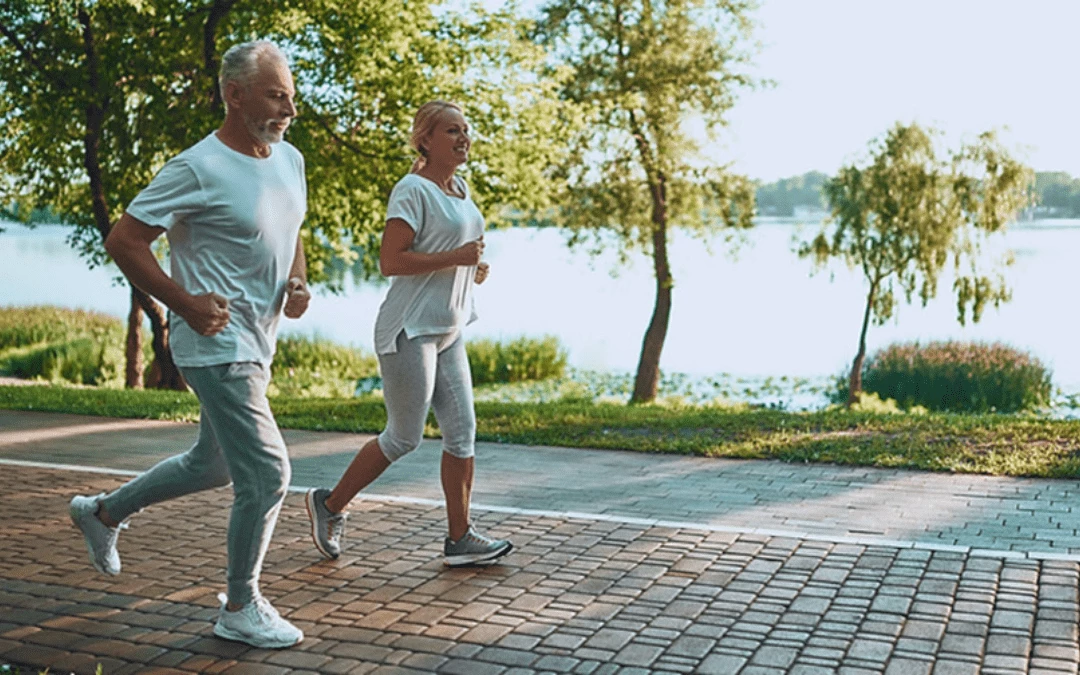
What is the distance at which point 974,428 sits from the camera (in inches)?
393

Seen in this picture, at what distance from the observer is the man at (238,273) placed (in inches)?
181

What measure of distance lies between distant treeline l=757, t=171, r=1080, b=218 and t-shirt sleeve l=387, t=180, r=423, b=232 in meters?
22.2

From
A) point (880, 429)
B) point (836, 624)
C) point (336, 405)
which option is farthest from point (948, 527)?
point (336, 405)

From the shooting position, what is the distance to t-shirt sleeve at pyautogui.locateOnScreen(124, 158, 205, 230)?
4551mm

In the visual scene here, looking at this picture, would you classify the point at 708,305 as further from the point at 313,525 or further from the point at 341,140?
the point at 313,525

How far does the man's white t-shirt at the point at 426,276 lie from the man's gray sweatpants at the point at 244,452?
1068mm

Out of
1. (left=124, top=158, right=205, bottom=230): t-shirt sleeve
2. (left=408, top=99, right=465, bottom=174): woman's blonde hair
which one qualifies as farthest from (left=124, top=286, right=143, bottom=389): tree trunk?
(left=124, top=158, right=205, bottom=230): t-shirt sleeve

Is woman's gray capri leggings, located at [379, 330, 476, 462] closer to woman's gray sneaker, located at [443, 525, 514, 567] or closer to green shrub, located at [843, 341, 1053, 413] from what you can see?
woman's gray sneaker, located at [443, 525, 514, 567]

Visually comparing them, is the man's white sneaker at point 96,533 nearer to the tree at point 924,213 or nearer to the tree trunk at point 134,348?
the tree trunk at point 134,348

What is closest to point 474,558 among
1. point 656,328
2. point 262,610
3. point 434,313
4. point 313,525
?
point 313,525

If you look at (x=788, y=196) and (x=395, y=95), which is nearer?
(x=395, y=95)

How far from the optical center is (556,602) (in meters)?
5.48

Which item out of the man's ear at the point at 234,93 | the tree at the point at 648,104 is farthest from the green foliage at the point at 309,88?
the man's ear at the point at 234,93

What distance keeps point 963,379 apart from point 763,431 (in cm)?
1562
